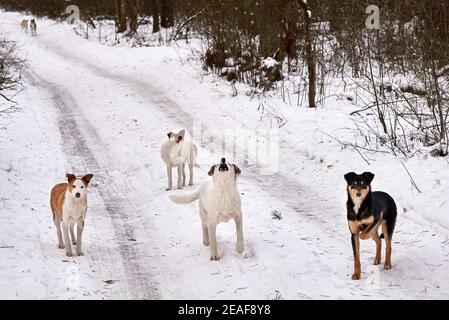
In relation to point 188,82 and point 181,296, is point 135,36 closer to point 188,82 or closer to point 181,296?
point 188,82

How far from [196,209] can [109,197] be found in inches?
75.5

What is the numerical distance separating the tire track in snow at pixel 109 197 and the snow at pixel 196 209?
3 centimetres

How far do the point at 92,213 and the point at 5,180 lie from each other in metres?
2.36

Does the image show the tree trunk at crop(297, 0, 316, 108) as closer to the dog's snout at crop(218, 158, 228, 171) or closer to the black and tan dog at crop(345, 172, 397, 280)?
the dog's snout at crop(218, 158, 228, 171)

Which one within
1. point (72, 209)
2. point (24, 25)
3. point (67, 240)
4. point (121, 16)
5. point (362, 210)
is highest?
point (121, 16)

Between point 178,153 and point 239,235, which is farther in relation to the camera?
point 178,153

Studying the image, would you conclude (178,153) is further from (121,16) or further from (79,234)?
(121,16)

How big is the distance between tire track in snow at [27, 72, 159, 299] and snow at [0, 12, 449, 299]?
3cm

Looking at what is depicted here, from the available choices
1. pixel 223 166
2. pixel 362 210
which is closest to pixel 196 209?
pixel 223 166

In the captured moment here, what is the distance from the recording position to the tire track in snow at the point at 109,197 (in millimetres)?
7012

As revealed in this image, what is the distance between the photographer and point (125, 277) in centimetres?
716

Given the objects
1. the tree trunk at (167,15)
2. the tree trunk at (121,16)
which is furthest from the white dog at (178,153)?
the tree trunk at (121,16)

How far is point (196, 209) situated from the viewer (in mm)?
9688
